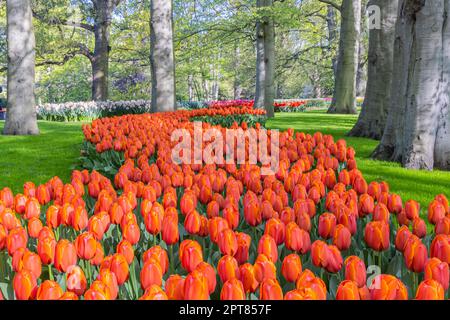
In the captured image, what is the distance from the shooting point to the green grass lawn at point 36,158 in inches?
302

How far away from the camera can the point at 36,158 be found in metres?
9.70

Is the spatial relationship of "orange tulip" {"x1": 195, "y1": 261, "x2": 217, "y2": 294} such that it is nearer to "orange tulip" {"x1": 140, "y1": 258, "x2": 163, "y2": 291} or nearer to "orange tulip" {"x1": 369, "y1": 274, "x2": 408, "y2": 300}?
"orange tulip" {"x1": 140, "y1": 258, "x2": 163, "y2": 291}

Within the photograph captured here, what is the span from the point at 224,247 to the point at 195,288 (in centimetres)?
49

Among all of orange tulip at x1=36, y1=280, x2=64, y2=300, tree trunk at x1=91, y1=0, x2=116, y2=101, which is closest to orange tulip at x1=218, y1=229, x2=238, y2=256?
orange tulip at x1=36, y1=280, x2=64, y2=300

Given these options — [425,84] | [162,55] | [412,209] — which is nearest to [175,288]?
[412,209]

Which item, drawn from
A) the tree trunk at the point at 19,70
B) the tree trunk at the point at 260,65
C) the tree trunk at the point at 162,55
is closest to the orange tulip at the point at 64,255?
the tree trunk at the point at 162,55

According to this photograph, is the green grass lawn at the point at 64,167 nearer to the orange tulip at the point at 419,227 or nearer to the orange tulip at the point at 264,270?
the orange tulip at the point at 419,227

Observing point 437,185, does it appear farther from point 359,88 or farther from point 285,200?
point 359,88

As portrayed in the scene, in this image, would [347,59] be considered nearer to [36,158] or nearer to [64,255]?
[36,158]

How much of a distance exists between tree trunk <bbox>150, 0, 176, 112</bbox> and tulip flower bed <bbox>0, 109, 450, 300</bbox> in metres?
11.1

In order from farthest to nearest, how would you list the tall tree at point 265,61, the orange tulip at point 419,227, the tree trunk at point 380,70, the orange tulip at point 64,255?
the tall tree at point 265,61 → the tree trunk at point 380,70 → the orange tulip at point 419,227 → the orange tulip at point 64,255
